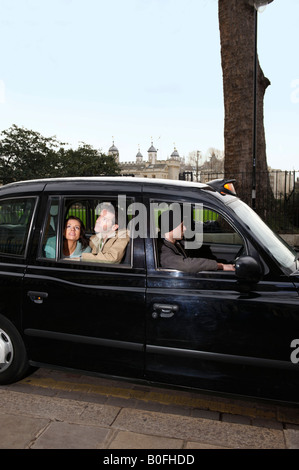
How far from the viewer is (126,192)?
3324 mm

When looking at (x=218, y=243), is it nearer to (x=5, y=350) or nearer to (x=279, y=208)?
(x=5, y=350)

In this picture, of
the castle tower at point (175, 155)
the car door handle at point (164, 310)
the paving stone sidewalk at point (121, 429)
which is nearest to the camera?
the paving stone sidewalk at point (121, 429)

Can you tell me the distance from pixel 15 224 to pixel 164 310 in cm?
156

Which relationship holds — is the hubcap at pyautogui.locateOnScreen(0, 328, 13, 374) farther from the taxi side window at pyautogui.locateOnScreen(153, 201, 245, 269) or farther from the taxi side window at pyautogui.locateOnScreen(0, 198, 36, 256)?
the taxi side window at pyautogui.locateOnScreen(153, 201, 245, 269)

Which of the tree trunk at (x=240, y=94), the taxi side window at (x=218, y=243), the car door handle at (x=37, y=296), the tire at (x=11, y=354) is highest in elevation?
the tree trunk at (x=240, y=94)

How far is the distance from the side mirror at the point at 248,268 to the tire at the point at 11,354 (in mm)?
1909

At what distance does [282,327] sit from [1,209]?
2528mm

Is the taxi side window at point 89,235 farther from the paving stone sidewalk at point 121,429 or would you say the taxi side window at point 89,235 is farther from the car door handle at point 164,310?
the paving stone sidewalk at point 121,429

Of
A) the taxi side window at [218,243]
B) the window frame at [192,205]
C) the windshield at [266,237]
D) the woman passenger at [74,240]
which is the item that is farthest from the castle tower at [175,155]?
the window frame at [192,205]

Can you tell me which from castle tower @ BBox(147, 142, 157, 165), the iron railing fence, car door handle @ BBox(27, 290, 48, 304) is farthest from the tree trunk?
castle tower @ BBox(147, 142, 157, 165)

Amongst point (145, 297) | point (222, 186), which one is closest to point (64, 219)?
point (145, 297)

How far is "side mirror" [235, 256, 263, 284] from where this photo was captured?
2.81 metres

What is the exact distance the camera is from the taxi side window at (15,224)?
3646 mm

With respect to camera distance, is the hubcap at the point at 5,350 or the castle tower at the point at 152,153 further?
the castle tower at the point at 152,153
